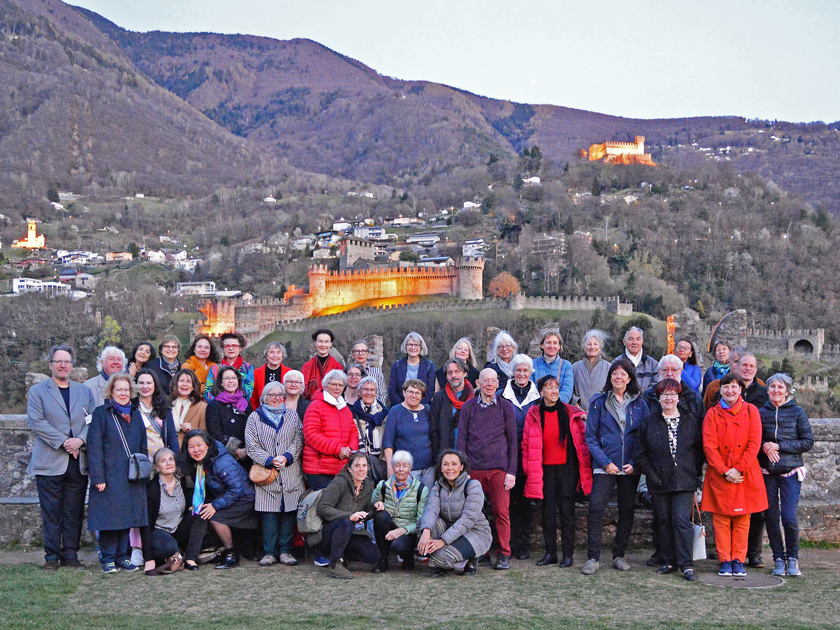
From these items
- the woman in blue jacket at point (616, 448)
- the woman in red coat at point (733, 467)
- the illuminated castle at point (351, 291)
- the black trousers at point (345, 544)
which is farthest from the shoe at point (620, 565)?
the illuminated castle at point (351, 291)

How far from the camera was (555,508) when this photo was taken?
26.0 feet

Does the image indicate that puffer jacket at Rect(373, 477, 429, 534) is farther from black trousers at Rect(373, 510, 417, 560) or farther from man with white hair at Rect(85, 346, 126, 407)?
man with white hair at Rect(85, 346, 126, 407)

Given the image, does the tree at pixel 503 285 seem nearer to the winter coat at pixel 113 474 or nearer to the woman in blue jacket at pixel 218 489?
the woman in blue jacket at pixel 218 489

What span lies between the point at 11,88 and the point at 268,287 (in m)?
133

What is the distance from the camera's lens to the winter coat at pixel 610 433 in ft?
25.2

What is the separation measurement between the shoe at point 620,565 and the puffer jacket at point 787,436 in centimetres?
162

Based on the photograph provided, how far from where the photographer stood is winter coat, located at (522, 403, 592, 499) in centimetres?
790

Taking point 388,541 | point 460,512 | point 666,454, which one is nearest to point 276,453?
point 388,541

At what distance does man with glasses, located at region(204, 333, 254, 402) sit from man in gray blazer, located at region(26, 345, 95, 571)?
1240 millimetres

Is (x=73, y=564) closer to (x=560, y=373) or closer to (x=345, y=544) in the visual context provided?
(x=345, y=544)

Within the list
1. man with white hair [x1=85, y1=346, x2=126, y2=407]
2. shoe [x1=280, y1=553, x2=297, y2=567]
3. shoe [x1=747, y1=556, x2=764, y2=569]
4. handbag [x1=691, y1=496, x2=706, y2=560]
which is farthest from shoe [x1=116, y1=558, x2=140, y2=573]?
shoe [x1=747, y1=556, x2=764, y2=569]

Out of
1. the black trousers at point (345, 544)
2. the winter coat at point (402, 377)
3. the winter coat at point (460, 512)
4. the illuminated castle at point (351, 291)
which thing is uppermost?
the illuminated castle at point (351, 291)

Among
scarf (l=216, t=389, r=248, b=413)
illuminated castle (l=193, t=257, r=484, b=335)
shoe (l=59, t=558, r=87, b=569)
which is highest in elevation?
illuminated castle (l=193, t=257, r=484, b=335)

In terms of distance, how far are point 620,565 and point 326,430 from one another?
306 cm
